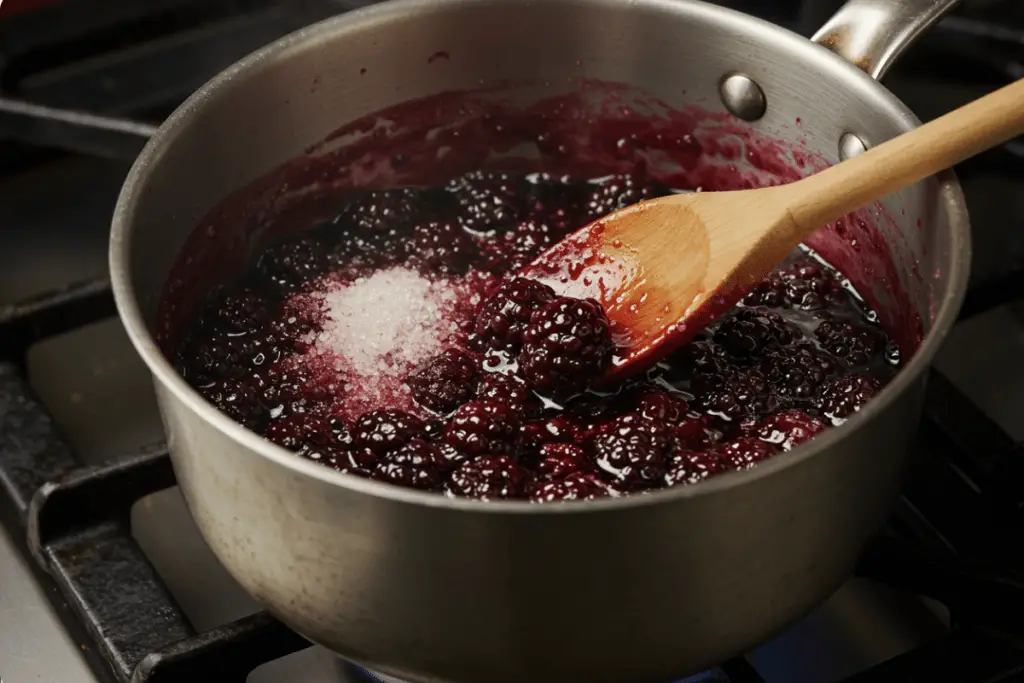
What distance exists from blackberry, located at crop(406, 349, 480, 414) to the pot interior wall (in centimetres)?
21

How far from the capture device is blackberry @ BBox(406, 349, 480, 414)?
945 mm

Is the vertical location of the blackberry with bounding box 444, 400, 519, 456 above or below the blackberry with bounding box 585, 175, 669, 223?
above

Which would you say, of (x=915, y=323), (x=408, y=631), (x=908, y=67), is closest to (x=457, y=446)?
(x=408, y=631)

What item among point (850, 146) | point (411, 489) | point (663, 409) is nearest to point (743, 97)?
point (850, 146)

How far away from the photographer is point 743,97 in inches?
42.9

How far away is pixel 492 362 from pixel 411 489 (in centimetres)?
28

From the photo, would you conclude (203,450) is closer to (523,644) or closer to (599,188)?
(523,644)

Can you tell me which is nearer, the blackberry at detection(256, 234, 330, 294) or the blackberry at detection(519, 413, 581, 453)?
the blackberry at detection(519, 413, 581, 453)

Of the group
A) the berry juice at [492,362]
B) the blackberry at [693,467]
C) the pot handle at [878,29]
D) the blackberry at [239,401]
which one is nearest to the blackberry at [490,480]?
the berry juice at [492,362]

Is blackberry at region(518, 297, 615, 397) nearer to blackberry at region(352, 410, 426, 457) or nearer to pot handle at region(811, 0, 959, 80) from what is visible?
blackberry at region(352, 410, 426, 457)

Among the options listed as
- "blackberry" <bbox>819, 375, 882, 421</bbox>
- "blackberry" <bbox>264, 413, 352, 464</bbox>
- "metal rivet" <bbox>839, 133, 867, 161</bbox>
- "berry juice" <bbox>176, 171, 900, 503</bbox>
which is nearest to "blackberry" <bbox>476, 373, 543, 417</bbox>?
"berry juice" <bbox>176, 171, 900, 503</bbox>

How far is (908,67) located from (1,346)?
98 cm

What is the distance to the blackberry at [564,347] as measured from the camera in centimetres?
93

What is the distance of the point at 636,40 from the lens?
1099 mm
